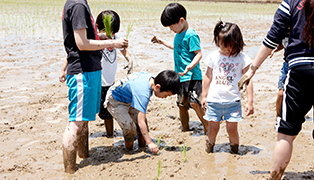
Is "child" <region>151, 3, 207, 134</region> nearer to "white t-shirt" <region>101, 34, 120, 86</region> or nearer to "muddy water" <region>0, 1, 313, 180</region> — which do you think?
"muddy water" <region>0, 1, 313, 180</region>

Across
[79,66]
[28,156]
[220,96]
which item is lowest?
[28,156]

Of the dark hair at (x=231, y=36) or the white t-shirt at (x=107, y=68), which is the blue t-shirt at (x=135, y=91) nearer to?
the white t-shirt at (x=107, y=68)

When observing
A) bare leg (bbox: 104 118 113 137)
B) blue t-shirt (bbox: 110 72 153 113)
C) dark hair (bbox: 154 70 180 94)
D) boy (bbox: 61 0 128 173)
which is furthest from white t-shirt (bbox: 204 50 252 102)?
bare leg (bbox: 104 118 113 137)

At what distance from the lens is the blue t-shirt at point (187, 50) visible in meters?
3.58

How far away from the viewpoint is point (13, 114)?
4.46m

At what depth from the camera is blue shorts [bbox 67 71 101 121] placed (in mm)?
2779

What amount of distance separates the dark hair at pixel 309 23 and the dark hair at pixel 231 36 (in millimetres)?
792

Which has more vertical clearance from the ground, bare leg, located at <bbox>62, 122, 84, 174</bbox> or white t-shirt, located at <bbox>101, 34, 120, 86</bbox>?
white t-shirt, located at <bbox>101, 34, 120, 86</bbox>

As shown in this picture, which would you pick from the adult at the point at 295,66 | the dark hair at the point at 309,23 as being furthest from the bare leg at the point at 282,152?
the dark hair at the point at 309,23

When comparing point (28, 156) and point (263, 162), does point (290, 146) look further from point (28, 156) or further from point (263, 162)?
point (28, 156)

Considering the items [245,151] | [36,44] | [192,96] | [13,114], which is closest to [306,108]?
[245,151]

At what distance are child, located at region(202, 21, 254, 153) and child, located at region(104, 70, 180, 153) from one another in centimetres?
38

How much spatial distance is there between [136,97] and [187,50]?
99 cm

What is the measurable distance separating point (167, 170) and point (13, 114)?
2.68 meters
